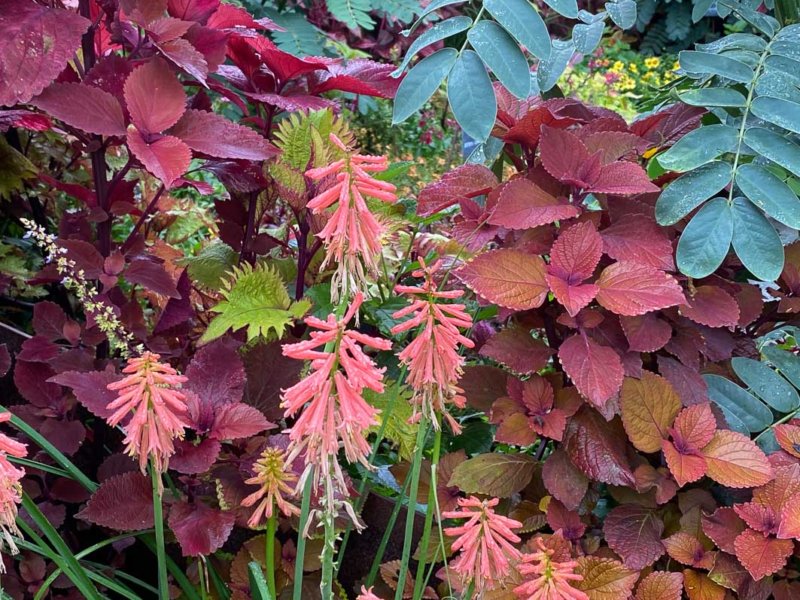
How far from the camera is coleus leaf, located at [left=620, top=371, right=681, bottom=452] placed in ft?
3.17

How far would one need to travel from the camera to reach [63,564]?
777 millimetres

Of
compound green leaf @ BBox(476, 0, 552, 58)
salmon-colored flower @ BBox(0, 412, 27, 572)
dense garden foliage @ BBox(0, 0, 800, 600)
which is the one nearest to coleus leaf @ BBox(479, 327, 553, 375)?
dense garden foliage @ BBox(0, 0, 800, 600)

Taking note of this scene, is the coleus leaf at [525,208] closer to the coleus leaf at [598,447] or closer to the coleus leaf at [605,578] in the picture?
the coleus leaf at [598,447]

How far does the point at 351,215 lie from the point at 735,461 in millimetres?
590

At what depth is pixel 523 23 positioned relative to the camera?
953 millimetres

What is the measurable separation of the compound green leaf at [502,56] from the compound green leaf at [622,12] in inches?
13.0

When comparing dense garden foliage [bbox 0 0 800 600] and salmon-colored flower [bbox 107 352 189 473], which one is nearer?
salmon-colored flower [bbox 107 352 189 473]

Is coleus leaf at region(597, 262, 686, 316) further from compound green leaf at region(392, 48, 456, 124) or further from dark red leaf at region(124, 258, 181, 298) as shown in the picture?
dark red leaf at region(124, 258, 181, 298)

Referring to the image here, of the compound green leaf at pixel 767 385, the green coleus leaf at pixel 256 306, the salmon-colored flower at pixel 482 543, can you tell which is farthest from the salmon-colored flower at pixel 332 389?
the compound green leaf at pixel 767 385

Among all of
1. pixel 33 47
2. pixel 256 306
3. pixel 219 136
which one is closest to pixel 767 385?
pixel 256 306

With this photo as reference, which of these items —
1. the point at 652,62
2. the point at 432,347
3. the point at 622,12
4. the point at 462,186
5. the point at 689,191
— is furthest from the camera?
the point at 652,62

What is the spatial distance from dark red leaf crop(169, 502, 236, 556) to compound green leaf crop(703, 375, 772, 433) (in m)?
0.63

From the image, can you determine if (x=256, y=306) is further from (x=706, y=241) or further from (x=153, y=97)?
(x=706, y=241)

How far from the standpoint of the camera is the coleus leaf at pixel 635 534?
0.93 metres
